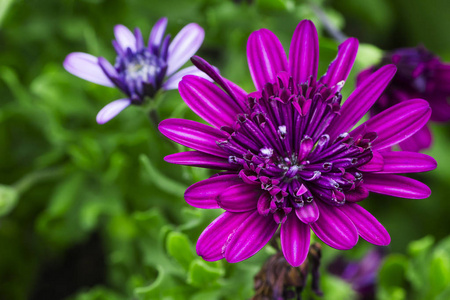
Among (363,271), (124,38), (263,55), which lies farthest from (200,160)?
(363,271)

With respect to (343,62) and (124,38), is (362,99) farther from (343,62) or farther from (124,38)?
(124,38)

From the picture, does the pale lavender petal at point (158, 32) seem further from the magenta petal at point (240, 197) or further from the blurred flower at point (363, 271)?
the blurred flower at point (363, 271)

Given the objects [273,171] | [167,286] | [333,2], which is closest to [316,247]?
[273,171]

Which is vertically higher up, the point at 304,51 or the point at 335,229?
the point at 304,51

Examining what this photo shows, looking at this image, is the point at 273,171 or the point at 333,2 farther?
the point at 333,2

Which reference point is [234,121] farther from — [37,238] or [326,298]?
[37,238]

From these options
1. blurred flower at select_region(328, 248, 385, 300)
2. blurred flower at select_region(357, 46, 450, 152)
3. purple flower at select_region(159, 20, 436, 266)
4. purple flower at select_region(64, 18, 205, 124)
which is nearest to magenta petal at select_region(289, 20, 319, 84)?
purple flower at select_region(159, 20, 436, 266)

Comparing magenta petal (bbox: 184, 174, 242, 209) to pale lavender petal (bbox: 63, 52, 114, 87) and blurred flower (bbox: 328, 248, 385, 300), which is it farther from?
blurred flower (bbox: 328, 248, 385, 300)
